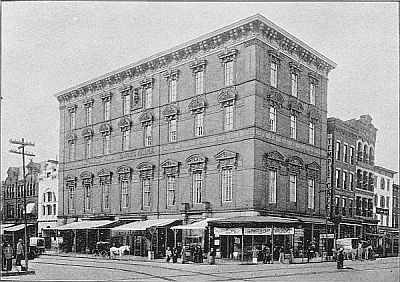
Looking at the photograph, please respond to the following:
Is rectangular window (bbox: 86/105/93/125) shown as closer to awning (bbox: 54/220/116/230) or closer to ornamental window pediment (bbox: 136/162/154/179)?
ornamental window pediment (bbox: 136/162/154/179)

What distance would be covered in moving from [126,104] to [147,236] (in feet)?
6.07

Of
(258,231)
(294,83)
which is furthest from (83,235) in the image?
(294,83)

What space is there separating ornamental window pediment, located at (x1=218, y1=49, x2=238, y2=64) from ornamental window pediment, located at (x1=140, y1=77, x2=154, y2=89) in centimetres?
99

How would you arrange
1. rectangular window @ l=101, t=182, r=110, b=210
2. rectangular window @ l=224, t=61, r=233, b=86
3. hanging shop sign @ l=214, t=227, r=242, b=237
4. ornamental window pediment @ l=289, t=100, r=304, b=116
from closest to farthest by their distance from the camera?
hanging shop sign @ l=214, t=227, r=242, b=237 → ornamental window pediment @ l=289, t=100, r=304, b=116 → rectangular window @ l=224, t=61, r=233, b=86 → rectangular window @ l=101, t=182, r=110, b=210

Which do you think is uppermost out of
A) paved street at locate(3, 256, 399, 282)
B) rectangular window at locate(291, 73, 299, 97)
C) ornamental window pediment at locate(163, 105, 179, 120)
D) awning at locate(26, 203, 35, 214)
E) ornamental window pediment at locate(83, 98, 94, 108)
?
rectangular window at locate(291, 73, 299, 97)

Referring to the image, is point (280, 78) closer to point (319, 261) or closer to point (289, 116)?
point (289, 116)

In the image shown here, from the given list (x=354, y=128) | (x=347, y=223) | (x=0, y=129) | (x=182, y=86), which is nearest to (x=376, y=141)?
(x=354, y=128)

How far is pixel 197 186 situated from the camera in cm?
800

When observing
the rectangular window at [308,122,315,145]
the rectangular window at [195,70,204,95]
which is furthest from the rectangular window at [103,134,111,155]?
the rectangular window at [308,122,315,145]

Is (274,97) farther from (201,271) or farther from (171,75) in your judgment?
(201,271)

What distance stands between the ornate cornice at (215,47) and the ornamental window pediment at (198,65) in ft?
0.32

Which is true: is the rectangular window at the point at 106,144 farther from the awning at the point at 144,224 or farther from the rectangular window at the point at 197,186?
the rectangular window at the point at 197,186

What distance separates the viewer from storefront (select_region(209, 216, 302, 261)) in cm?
708

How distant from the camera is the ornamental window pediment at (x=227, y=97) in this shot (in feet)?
24.4
